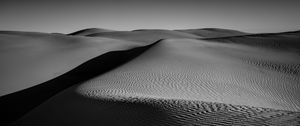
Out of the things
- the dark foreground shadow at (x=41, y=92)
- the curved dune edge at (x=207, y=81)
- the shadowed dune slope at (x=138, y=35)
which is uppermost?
the curved dune edge at (x=207, y=81)

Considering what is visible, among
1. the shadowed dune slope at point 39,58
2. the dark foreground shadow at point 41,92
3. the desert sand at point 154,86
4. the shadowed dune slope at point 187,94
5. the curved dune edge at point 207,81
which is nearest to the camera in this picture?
the shadowed dune slope at point 187,94

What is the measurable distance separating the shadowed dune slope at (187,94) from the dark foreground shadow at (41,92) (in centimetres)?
185

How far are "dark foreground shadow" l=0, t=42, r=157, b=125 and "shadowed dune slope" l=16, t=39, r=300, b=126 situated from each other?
1852 millimetres

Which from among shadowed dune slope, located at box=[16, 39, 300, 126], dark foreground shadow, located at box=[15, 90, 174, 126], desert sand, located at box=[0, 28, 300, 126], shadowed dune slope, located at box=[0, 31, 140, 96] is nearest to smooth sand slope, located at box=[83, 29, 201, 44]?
shadowed dune slope, located at box=[0, 31, 140, 96]

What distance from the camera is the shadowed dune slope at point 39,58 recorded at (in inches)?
437

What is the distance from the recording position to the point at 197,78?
7.59 m

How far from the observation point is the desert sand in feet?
10.2

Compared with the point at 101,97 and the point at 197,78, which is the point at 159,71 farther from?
the point at 101,97

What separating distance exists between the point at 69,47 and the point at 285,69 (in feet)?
43.7

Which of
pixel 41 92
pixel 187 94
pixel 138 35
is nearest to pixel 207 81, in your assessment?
pixel 187 94

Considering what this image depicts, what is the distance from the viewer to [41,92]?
29.1ft

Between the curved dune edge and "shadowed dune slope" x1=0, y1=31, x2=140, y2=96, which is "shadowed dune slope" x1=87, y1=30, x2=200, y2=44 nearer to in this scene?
"shadowed dune slope" x1=0, y1=31, x2=140, y2=96

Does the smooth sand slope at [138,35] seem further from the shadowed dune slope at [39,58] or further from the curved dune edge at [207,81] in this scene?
the curved dune edge at [207,81]

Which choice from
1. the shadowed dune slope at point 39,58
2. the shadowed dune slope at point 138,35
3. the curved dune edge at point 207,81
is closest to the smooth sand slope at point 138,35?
the shadowed dune slope at point 138,35
